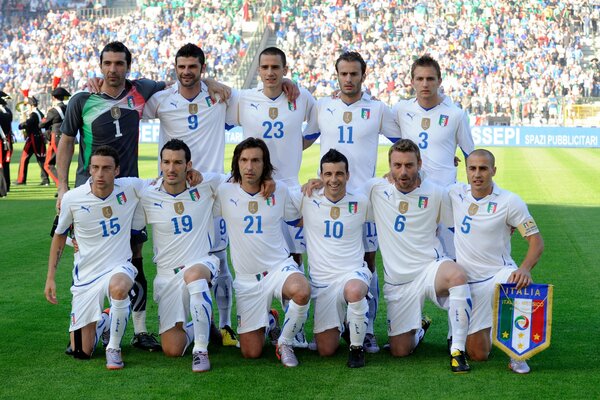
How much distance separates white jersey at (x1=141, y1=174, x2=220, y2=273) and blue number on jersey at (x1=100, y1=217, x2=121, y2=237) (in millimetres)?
247

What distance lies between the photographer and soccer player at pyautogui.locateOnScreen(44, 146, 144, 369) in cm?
666

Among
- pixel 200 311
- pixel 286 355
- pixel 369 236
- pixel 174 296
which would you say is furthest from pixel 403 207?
pixel 174 296

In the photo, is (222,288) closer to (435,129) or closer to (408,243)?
(408,243)

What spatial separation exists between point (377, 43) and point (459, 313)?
3705 centimetres

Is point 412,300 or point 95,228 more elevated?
point 95,228

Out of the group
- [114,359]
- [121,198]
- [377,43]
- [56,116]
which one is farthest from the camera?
[377,43]

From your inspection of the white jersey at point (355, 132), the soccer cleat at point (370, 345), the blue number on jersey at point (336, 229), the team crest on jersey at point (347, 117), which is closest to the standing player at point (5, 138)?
the white jersey at point (355, 132)

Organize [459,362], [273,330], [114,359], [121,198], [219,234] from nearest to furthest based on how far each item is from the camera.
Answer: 1. [459,362]
2. [114,359]
3. [121,198]
4. [273,330]
5. [219,234]

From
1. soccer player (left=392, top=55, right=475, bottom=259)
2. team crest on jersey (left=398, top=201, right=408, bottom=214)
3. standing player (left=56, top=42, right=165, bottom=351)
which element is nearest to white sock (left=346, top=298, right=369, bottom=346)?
team crest on jersey (left=398, top=201, right=408, bottom=214)

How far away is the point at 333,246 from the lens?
693 centimetres

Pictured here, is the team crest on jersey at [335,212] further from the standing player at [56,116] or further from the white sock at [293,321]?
the standing player at [56,116]

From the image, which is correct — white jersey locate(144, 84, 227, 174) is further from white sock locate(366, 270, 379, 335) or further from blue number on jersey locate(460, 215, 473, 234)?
blue number on jersey locate(460, 215, 473, 234)

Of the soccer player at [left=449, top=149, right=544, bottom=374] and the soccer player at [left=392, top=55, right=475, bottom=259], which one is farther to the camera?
the soccer player at [left=392, top=55, right=475, bottom=259]

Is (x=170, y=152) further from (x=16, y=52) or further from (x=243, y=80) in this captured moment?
(x=16, y=52)
